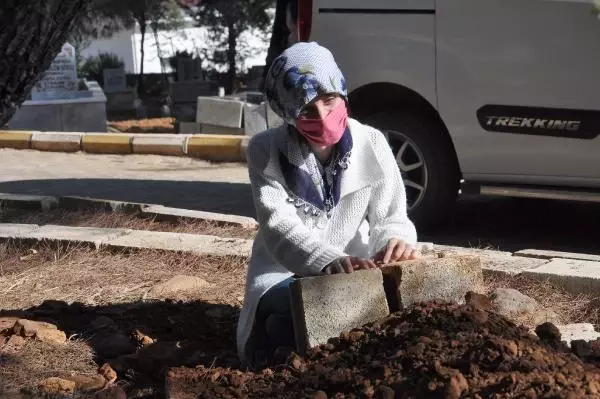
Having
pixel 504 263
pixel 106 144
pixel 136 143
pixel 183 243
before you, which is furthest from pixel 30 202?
pixel 106 144

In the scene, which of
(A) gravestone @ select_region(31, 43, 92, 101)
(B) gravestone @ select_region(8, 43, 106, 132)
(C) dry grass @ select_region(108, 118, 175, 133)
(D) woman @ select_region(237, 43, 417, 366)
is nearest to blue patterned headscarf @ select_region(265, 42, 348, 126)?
(D) woman @ select_region(237, 43, 417, 366)

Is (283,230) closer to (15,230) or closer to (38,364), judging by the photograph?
(38,364)

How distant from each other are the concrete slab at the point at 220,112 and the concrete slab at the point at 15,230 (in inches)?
284

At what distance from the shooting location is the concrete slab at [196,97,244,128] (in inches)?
522

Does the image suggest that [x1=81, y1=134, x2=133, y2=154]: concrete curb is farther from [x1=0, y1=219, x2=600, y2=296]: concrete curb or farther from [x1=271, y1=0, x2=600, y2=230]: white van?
[x1=0, y1=219, x2=600, y2=296]: concrete curb

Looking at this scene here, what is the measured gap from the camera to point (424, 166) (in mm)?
6508

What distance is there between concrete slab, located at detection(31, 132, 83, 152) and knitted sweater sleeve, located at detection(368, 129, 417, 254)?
30.5 ft

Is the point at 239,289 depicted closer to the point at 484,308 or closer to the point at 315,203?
the point at 315,203

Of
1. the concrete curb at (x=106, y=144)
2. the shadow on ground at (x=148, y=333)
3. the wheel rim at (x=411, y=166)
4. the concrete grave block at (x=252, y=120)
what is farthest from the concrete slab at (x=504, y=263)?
the concrete curb at (x=106, y=144)

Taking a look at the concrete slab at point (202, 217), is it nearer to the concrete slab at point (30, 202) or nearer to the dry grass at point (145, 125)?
the concrete slab at point (30, 202)

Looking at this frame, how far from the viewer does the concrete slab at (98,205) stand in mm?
6820

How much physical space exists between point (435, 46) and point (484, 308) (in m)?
3.21

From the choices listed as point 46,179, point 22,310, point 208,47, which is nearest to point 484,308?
point 22,310

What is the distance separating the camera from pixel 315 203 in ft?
11.8
